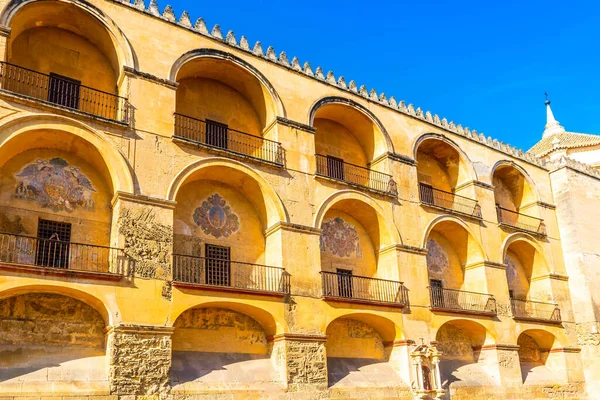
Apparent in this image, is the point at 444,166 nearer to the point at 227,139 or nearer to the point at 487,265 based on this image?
the point at 487,265

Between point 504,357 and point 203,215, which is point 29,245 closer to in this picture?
point 203,215

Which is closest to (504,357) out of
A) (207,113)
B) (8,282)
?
(207,113)

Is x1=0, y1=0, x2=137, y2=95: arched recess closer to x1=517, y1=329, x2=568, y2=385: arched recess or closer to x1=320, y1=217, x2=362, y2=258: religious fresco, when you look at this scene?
x1=320, y1=217, x2=362, y2=258: religious fresco

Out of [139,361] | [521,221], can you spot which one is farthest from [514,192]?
[139,361]

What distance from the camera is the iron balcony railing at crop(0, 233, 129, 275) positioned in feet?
42.4

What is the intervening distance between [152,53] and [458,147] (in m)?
13.0

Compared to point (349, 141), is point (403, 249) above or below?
below

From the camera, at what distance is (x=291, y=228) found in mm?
16719

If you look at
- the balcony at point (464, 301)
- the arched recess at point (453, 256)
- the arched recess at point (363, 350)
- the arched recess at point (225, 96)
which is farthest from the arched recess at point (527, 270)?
the arched recess at point (225, 96)

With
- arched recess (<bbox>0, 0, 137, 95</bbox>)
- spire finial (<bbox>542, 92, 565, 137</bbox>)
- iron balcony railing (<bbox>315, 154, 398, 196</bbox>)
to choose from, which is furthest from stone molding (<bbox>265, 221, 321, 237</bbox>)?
spire finial (<bbox>542, 92, 565, 137</bbox>)

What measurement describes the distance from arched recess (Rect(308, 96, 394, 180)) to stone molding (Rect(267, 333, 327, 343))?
6.07 meters

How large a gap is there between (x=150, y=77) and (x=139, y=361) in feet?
24.8

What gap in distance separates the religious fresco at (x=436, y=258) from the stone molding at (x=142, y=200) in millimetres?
10898

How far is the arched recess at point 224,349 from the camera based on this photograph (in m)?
14.0
